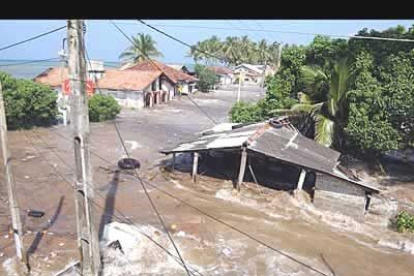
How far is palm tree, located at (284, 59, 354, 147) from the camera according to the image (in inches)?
719

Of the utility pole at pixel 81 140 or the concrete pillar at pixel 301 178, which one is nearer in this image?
the utility pole at pixel 81 140

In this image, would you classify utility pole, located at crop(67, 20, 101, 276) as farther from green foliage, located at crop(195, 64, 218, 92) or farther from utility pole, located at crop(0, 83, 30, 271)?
green foliage, located at crop(195, 64, 218, 92)

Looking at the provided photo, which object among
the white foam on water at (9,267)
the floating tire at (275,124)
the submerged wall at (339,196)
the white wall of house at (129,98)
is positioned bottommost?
the white foam on water at (9,267)

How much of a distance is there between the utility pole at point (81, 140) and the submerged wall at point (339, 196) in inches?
396

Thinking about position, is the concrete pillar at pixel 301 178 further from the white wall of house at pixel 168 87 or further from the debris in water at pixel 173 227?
the white wall of house at pixel 168 87

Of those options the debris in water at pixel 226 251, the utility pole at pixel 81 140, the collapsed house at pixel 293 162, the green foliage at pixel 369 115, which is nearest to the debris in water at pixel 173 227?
the debris in water at pixel 226 251

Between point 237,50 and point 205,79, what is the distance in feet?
52.8

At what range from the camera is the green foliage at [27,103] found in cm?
2517

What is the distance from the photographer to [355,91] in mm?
17578

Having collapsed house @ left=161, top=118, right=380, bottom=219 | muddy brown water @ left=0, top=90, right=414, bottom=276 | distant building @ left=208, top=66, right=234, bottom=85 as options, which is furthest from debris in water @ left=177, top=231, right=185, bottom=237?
distant building @ left=208, top=66, right=234, bottom=85

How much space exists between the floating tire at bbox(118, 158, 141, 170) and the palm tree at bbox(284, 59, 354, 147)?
921 centimetres
